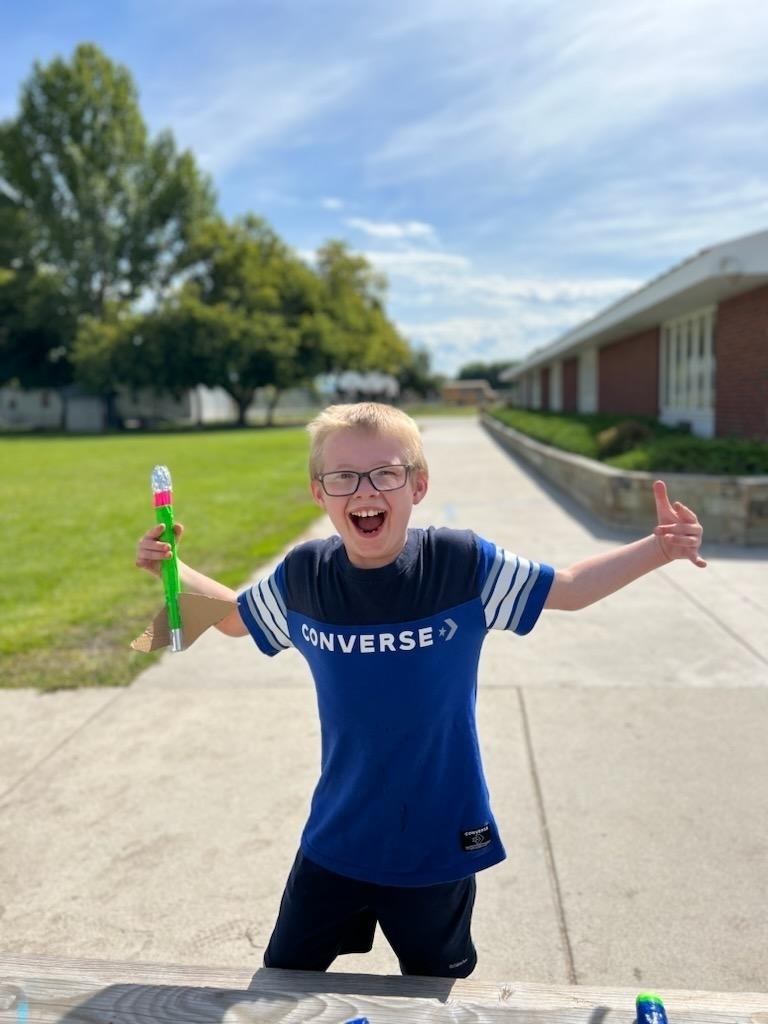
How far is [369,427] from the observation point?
1.72 meters

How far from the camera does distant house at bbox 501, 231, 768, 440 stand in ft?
35.7


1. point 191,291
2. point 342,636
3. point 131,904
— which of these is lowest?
point 131,904

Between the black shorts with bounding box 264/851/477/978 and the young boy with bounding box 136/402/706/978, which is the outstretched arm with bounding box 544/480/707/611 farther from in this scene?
the black shorts with bounding box 264/851/477/978

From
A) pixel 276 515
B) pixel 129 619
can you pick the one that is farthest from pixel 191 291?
pixel 129 619

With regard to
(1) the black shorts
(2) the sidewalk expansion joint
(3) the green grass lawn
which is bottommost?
(2) the sidewalk expansion joint

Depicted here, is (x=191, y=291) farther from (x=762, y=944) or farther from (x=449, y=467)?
(x=762, y=944)

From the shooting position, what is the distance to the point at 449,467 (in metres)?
17.6

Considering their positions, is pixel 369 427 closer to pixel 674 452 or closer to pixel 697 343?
pixel 674 452

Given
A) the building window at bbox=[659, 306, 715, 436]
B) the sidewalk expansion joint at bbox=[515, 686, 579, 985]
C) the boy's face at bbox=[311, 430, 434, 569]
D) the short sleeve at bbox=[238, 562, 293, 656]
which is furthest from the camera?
the building window at bbox=[659, 306, 715, 436]

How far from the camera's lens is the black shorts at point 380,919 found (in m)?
1.70

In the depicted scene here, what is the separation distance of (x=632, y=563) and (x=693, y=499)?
24.3 feet

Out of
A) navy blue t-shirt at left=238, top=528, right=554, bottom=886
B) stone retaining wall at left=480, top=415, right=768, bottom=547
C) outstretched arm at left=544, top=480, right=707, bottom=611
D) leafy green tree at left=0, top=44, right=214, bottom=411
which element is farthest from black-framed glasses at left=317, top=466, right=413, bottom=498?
leafy green tree at left=0, top=44, right=214, bottom=411

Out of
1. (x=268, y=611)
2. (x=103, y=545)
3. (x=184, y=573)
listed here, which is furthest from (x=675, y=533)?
(x=103, y=545)

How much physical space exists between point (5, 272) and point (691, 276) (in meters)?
40.9
